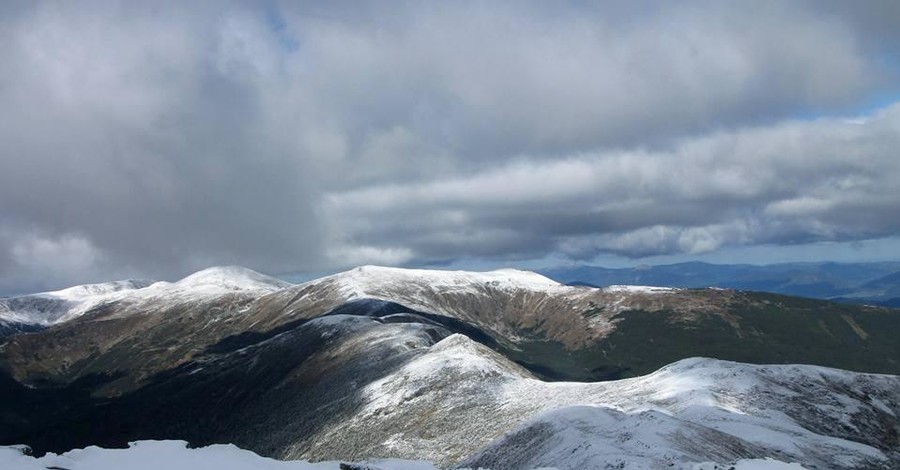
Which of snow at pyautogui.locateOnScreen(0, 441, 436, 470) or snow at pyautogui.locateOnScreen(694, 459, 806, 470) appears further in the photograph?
snow at pyautogui.locateOnScreen(694, 459, 806, 470)

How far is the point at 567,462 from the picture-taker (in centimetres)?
6744

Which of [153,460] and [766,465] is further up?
[153,460]

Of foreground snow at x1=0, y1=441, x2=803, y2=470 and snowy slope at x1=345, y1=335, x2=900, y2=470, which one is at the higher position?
foreground snow at x1=0, y1=441, x2=803, y2=470

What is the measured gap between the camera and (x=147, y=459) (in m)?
33.4

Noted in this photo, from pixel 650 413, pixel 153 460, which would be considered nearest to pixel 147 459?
pixel 153 460

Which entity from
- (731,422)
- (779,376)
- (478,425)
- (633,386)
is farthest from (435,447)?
(779,376)

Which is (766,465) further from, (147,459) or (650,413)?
(650,413)

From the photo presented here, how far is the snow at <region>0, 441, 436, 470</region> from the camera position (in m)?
32.0

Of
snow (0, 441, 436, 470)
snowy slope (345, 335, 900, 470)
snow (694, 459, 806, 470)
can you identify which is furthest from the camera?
snowy slope (345, 335, 900, 470)

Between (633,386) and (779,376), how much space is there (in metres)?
23.8

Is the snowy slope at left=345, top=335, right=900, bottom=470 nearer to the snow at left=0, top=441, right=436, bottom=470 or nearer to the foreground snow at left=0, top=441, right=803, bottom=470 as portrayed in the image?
the foreground snow at left=0, top=441, right=803, bottom=470

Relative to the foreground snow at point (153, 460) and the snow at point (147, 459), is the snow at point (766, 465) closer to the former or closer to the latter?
the foreground snow at point (153, 460)

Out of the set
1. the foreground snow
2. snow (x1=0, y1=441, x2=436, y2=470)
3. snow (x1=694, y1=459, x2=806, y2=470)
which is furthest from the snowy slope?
snow (x1=0, y1=441, x2=436, y2=470)

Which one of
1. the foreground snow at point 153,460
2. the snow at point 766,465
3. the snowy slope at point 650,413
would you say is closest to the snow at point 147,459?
the foreground snow at point 153,460
